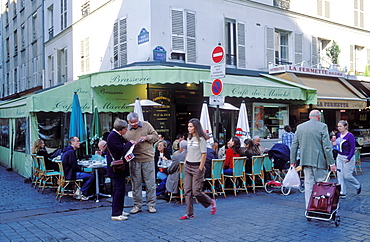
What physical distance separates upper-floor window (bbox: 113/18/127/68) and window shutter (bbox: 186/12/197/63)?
2.19 metres

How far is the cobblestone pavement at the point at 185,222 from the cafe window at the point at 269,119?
21.3 ft

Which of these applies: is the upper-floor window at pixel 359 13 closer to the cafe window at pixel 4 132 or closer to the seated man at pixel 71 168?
the seated man at pixel 71 168

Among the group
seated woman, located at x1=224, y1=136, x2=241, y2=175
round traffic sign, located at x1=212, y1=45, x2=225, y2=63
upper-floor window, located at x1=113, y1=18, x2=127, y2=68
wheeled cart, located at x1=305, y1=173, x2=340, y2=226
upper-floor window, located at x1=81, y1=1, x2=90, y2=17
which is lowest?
wheeled cart, located at x1=305, y1=173, x2=340, y2=226

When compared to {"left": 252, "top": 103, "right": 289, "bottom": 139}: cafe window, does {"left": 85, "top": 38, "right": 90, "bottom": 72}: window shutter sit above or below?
above

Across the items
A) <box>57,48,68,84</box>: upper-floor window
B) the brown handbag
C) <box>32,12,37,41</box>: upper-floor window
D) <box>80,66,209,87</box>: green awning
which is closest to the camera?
the brown handbag

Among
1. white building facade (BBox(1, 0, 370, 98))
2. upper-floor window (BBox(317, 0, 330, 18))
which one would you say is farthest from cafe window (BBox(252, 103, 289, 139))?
upper-floor window (BBox(317, 0, 330, 18))

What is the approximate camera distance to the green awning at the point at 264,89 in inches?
463

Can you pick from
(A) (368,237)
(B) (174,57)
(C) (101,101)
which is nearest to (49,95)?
(C) (101,101)

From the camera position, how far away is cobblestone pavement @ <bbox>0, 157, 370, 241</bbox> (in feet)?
18.4

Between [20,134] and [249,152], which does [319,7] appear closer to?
[249,152]

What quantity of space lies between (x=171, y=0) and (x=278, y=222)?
29.7 feet

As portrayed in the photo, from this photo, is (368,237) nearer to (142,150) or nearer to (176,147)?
(142,150)

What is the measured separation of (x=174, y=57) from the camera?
43.3ft

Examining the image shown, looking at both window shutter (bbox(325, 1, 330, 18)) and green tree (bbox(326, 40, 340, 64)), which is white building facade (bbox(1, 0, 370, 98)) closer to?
window shutter (bbox(325, 1, 330, 18))
